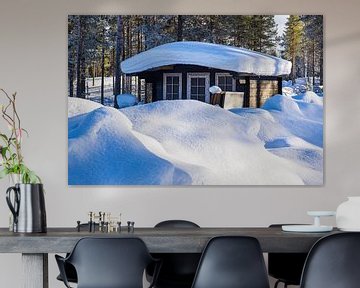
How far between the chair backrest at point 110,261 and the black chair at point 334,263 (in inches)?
30.3

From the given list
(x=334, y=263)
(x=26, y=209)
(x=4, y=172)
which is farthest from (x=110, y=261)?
(x=334, y=263)

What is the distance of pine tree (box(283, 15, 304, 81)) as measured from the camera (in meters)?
6.07

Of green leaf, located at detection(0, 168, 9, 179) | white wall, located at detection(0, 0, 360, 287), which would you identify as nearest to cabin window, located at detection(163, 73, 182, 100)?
white wall, located at detection(0, 0, 360, 287)

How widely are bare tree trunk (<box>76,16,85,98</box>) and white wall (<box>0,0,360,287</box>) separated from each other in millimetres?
95

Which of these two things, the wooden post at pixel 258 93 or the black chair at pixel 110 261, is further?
the wooden post at pixel 258 93

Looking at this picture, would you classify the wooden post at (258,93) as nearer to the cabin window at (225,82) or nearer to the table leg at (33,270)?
the cabin window at (225,82)

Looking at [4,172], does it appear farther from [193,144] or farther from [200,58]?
[200,58]

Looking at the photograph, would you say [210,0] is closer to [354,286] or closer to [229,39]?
[229,39]

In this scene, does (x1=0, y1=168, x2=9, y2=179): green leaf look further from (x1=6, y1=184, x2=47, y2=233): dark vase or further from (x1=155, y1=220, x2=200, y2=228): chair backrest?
(x1=155, y1=220, x2=200, y2=228): chair backrest

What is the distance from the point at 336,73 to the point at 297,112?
0.42m

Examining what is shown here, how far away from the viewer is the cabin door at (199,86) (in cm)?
604

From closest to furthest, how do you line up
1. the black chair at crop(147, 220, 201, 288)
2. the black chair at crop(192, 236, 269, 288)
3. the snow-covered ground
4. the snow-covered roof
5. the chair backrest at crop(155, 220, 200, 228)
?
the black chair at crop(192, 236, 269, 288) < the black chair at crop(147, 220, 201, 288) < the chair backrest at crop(155, 220, 200, 228) < the snow-covered ground < the snow-covered roof

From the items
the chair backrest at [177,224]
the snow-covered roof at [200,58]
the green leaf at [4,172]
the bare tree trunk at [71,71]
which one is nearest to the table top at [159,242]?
the green leaf at [4,172]

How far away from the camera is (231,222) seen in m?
5.99
